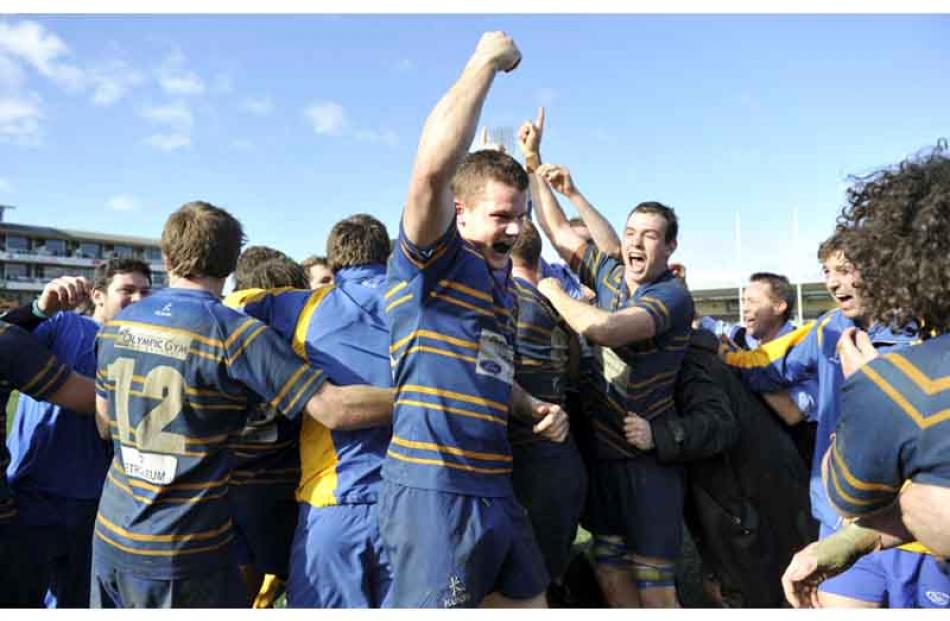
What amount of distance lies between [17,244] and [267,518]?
79.0 m

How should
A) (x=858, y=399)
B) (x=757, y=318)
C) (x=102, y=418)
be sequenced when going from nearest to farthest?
(x=858, y=399) < (x=102, y=418) < (x=757, y=318)

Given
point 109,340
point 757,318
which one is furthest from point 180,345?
point 757,318

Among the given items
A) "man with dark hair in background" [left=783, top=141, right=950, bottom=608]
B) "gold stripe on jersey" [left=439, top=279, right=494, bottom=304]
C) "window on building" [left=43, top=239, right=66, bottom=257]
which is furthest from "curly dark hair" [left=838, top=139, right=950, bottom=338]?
"window on building" [left=43, top=239, right=66, bottom=257]

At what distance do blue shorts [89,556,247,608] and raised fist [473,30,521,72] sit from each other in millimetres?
2134

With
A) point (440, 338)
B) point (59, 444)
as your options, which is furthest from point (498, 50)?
point (59, 444)

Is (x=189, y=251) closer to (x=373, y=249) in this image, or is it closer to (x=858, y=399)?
(x=373, y=249)

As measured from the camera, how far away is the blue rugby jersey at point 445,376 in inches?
83.6

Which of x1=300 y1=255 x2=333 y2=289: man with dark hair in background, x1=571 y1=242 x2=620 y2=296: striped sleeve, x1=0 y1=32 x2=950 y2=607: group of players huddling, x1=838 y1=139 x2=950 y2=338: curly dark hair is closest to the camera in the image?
x1=838 y1=139 x2=950 y2=338: curly dark hair

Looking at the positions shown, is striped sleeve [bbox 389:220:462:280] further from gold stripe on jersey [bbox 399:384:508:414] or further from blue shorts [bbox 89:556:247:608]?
blue shorts [bbox 89:556:247:608]

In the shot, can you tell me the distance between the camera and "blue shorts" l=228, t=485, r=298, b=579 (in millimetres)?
3225

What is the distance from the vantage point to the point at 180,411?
2.38 metres

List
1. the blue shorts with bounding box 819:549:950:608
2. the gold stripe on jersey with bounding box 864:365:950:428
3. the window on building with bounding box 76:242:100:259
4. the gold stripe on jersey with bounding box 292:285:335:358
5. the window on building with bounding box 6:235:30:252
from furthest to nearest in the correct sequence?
the window on building with bounding box 76:242:100:259, the window on building with bounding box 6:235:30:252, the gold stripe on jersey with bounding box 292:285:335:358, the blue shorts with bounding box 819:549:950:608, the gold stripe on jersey with bounding box 864:365:950:428

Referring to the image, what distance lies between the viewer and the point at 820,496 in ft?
11.0

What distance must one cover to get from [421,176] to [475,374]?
0.70 m
